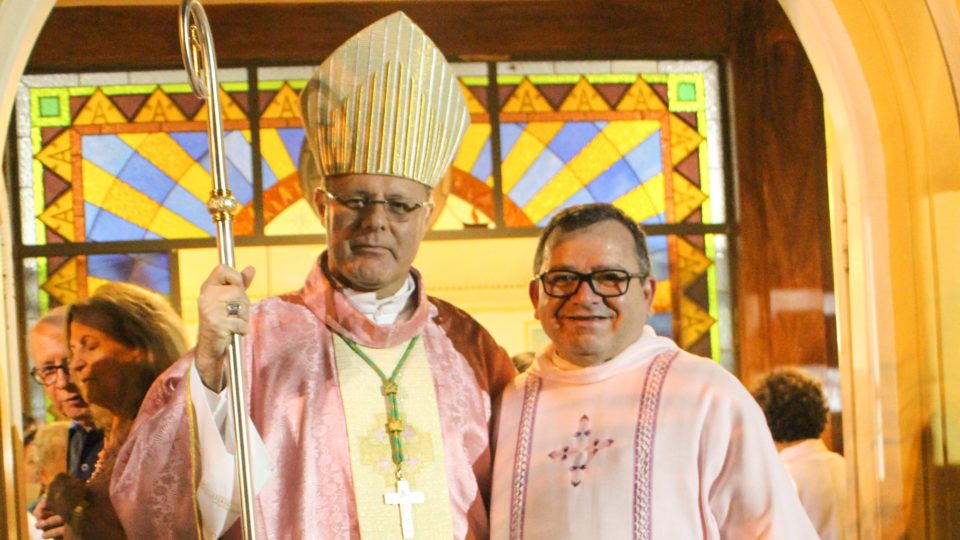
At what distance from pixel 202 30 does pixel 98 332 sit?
1461mm

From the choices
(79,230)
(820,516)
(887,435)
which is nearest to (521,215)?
(79,230)

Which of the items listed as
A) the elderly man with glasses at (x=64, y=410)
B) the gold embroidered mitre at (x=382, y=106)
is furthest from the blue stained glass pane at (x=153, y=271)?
the gold embroidered mitre at (x=382, y=106)

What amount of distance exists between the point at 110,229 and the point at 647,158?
2729 millimetres

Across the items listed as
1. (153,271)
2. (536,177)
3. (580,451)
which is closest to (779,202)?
(536,177)

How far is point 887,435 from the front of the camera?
5.25 m

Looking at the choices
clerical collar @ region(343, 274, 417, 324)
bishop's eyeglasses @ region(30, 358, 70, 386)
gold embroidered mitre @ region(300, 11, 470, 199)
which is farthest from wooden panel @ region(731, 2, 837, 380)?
clerical collar @ region(343, 274, 417, 324)

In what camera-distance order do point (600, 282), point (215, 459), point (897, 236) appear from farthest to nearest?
point (897, 236) → point (600, 282) → point (215, 459)

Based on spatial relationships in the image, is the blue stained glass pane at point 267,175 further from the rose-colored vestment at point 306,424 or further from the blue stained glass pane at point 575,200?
the rose-colored vestment at point 306,424

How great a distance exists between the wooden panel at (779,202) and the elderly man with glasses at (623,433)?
14.2 ft

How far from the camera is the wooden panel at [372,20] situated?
812cm

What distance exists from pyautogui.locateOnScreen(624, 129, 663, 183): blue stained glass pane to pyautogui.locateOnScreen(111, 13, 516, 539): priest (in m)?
4.20

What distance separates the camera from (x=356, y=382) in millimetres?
4207

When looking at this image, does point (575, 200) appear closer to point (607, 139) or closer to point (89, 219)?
point (607, 139)

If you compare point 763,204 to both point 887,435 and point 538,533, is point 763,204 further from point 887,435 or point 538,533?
point 538,533
